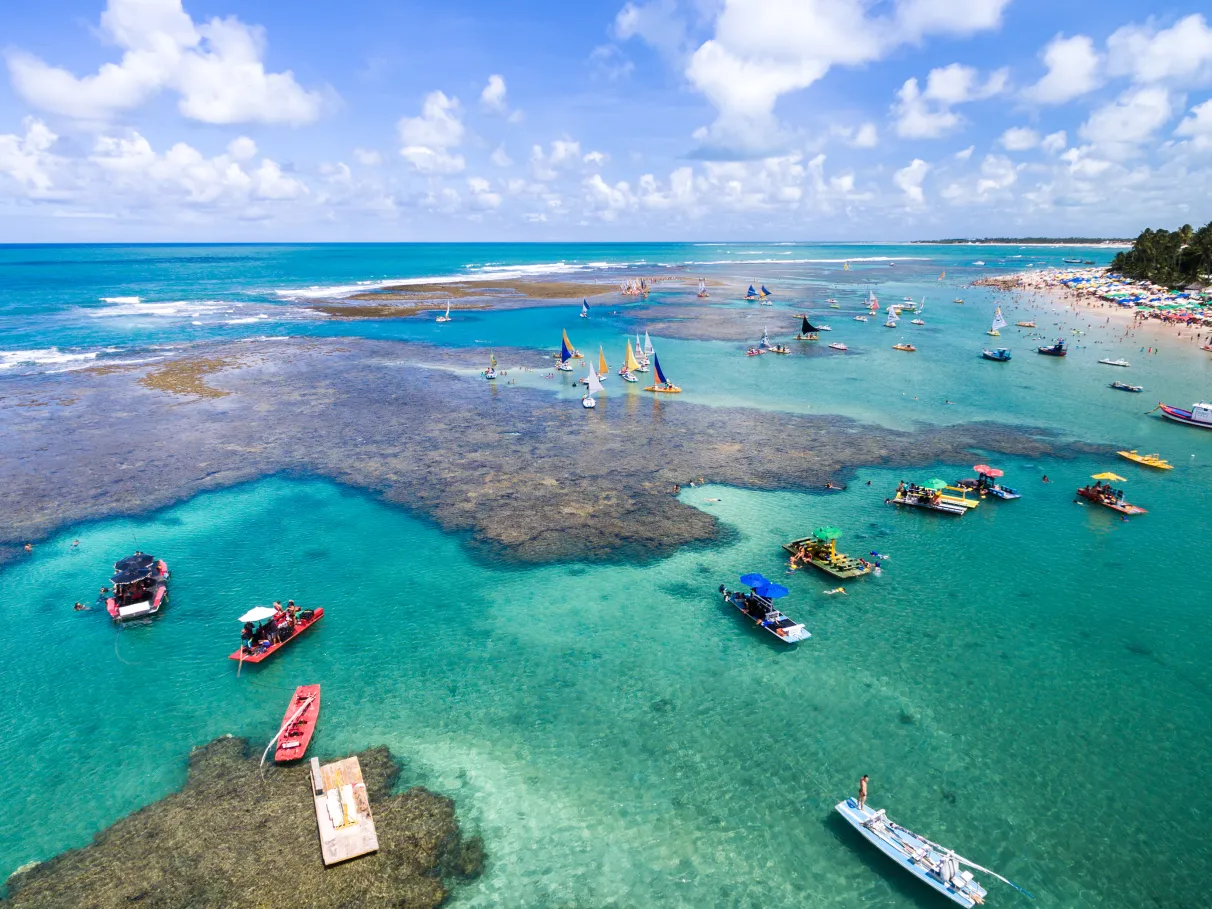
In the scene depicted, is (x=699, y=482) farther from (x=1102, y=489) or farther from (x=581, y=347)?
(x=581, y=347)

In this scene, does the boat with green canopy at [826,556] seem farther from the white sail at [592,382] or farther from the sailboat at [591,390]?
the white sail at [592,382]

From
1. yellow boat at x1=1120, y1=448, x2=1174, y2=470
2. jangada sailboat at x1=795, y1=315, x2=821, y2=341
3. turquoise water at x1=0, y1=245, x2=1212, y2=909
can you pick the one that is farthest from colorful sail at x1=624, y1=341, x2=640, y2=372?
yellow boat at x1=1120, y1=448, x2=1174, y2=470

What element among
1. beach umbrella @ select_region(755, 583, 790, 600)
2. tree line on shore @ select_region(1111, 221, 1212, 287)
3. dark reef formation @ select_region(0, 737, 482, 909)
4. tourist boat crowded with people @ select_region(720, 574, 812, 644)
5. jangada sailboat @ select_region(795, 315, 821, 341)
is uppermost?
tree line on shore @ select_region(1111, 221, 1212, 287)

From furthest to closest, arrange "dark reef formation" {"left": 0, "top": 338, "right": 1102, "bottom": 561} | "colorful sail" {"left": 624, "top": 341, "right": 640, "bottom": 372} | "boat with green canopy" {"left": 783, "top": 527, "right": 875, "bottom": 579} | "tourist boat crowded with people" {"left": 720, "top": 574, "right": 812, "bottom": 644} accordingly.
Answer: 1. "colorful sail" {"left": 624, "top": 341, "right": 640, "bottom": 372}
2. "dark reef formation" {"left": 0, "top": 338, "right": 1102, "bottom": 561}
3. "boat with green canopy" {"left": 783, "top": 527, "right": 875, "bottom": 579}
4. "tourist boat crowded with people" {"left": 720, "top": 574, "right": 812, "bottom": 644}

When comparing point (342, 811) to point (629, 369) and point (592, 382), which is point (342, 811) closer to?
point (592, 382)

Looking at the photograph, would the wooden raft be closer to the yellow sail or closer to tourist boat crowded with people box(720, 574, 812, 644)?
tourist boat crowded with people box(720, 574, 812, 644)

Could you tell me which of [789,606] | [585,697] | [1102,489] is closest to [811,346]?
[1102,489]
